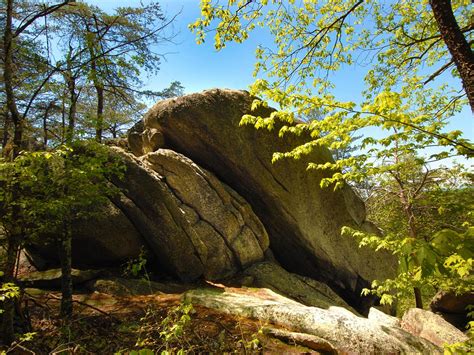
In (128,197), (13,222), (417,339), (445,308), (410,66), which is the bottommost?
(445,308)

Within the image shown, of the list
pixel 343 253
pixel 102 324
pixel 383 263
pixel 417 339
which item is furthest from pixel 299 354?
pixel 383 263

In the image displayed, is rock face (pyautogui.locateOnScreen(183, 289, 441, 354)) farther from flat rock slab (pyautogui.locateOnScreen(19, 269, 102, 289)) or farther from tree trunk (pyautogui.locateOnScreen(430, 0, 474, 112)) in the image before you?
tree trunk (pyautogui.locateOnScreen(430, 0, 474, 112))

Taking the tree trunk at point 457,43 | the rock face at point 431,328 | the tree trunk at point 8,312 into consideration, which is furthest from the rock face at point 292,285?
the tree trunk at point 457,43

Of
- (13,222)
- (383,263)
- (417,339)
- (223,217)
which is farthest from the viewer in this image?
(383,263)

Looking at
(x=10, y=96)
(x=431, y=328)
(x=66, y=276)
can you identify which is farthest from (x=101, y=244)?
(x=431, y=328)

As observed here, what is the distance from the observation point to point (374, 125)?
383 centimetres

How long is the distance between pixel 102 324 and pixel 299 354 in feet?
Result: 12.4

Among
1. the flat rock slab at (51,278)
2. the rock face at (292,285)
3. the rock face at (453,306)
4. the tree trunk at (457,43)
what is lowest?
the rock face at (453,306)

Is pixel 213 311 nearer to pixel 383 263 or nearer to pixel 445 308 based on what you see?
pixel 383 263

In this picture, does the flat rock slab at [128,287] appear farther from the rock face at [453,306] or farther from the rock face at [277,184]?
the rock face at [453,306]

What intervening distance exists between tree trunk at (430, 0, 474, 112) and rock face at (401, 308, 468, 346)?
8.23m

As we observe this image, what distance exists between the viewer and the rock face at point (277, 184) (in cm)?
1123

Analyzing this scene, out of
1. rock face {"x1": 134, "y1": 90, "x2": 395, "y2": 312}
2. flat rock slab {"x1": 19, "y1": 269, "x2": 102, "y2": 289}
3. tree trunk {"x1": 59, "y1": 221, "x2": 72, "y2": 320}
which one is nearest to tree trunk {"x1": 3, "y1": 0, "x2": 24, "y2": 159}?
tree trunk {"x1": 59, "y1": 221, "x2": 72, "y2": 320}

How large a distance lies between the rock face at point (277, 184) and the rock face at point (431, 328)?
105 inches
